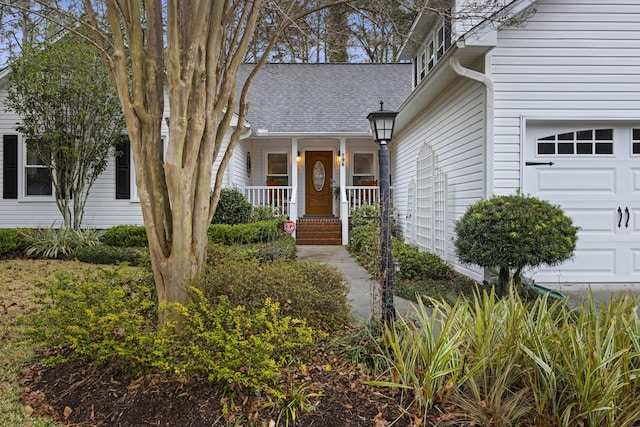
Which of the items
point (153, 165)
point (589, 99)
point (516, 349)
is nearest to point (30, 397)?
point (153, 165)

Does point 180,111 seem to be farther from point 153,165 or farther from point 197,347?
point 197,347

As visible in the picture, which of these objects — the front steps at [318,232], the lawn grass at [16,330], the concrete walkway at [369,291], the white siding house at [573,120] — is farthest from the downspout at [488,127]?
the front steps at [318,232]

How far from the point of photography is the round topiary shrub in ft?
16.5

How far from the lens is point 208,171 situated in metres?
3.78

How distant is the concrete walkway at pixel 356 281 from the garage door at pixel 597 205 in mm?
2578

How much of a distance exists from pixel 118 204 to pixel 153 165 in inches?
348

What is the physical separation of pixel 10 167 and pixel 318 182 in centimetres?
887

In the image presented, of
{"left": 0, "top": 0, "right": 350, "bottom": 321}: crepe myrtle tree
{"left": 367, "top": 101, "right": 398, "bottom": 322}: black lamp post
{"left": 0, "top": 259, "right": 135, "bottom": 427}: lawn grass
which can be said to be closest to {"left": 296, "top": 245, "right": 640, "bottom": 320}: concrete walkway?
{"left": 367, "top": 101, "right": 398, "bottom": 322}: black lamp post

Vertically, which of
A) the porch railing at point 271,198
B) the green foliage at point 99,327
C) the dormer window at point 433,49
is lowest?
the green foliage at point 99,327

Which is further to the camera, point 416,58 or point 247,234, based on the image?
point 416,58

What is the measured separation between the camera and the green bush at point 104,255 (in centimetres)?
883

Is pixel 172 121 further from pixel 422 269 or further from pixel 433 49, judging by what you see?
pixel 433 49

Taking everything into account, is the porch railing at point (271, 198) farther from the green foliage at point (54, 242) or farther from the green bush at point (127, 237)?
the green foliage at point (54, 242)

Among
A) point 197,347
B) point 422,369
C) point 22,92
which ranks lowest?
point 422,369
